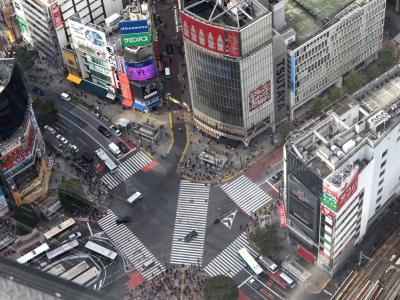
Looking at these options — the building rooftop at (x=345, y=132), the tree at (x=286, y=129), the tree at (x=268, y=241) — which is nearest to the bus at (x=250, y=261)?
the tree at (x=268, y=241)

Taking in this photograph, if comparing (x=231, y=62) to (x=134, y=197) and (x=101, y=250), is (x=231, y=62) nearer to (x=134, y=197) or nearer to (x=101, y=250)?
(x=134, y=197)

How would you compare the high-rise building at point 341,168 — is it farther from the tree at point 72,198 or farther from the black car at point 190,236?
the tree at point 72,198

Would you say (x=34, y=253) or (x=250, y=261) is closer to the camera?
A: (x=250, y=261)

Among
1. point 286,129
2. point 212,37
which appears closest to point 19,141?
point 212,37

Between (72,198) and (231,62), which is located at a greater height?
(231,62)

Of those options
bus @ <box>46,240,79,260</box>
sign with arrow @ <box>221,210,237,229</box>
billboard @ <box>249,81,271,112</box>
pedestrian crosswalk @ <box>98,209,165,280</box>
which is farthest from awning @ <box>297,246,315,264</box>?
bus @ <box>46,240,79,260</box>

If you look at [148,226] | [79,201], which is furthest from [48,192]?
[148,226]
